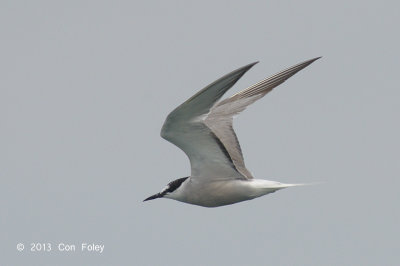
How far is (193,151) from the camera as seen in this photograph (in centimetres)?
1627

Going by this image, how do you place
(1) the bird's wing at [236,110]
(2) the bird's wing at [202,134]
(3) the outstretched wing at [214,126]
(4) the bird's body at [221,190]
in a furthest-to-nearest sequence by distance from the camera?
(1) the bird's wing at [236,110] → (4) the bird's body at [221,190] → (3) the outstretched wing at [214,126] → (2) the bird's wing at [202,134]

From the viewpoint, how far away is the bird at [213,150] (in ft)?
49.5

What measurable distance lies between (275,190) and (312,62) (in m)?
2.54

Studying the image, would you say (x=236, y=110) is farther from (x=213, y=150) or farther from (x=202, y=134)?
(x=202, y=134)

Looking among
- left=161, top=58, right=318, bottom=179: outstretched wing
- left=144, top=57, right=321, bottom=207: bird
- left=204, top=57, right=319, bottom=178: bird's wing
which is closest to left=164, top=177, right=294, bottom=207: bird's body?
left=144, top=57, right=321, bottom=207: bird

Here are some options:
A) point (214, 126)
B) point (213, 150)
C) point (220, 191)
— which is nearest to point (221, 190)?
point (220, 191)

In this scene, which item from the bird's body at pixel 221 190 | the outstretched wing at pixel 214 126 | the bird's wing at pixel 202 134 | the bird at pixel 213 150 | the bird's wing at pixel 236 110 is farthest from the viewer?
A: the bird's wing at pixel 236 110

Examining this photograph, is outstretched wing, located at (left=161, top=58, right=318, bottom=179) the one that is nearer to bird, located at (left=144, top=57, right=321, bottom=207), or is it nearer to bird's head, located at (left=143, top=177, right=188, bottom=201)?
bird, located at (left=144, top=57, right=321, bottom=207)

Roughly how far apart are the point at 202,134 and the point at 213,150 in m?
0.64

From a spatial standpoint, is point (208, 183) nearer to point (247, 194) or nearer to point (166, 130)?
point (247, 194)

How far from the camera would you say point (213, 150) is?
16281 millimetres

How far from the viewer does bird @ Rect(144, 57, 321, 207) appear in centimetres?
1509

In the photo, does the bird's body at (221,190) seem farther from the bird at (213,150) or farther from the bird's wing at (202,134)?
the bird's wing at (202,134)

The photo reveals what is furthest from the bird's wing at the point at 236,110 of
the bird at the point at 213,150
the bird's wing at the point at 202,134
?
the bird's wing at the point at 202,134
